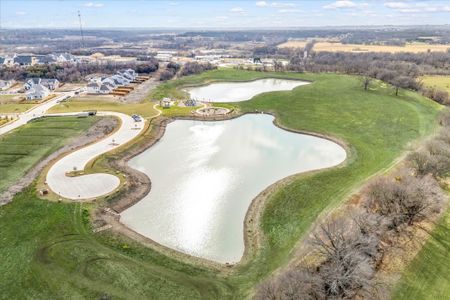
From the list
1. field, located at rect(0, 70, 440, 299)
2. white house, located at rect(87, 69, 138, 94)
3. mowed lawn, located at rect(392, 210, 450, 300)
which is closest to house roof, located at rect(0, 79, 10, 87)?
white house, located at rect(87, 69, 138, 94)

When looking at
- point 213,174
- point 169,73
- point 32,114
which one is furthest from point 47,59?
point 213,174

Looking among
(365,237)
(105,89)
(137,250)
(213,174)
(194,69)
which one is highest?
(194,69)

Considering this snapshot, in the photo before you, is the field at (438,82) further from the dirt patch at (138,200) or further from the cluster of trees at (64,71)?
the cluster of trees at (64,71)

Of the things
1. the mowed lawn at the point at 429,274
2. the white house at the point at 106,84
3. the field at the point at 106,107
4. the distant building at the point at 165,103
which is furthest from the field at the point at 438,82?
the white house at the point at 106,84

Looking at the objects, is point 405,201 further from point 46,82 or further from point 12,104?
point 46,82

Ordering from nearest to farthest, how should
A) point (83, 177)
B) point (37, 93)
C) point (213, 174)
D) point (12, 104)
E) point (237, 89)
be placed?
point (83, 177) → point (213, 174) → point (12, 104) → point (37, 93) → point (237, 89)
